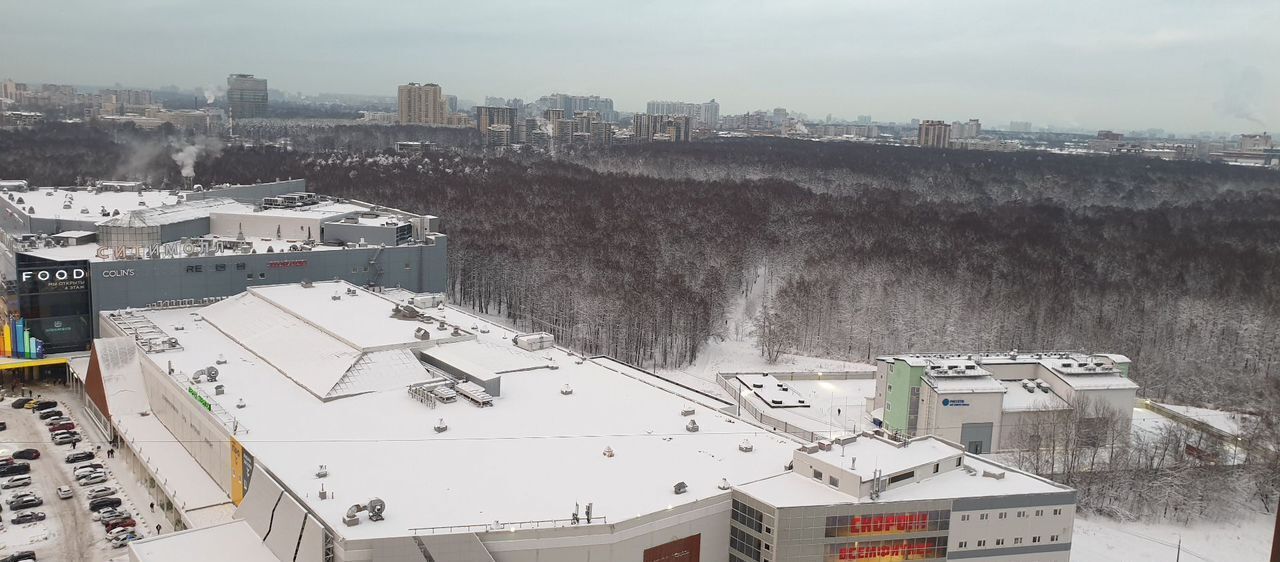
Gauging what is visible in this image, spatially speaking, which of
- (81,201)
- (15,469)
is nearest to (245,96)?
(81,201)

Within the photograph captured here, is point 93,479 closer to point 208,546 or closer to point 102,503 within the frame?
point 102,503

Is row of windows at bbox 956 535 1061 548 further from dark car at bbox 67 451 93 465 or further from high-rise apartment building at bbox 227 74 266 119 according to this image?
high-rise apartment building at bbox 227 74 266 119

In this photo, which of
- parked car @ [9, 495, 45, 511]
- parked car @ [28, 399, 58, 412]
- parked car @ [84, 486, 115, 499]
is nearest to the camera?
parked car @ [9, 495, 45, 511]

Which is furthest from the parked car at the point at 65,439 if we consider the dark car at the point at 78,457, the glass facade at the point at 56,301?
the glass facade at the point at 56,301

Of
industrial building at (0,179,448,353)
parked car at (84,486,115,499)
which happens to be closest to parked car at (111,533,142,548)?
parked car at (84,486,115,499)

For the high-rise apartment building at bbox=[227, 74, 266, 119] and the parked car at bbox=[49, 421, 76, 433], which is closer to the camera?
the parked car at bbox=[49, 421, 76, 433]
